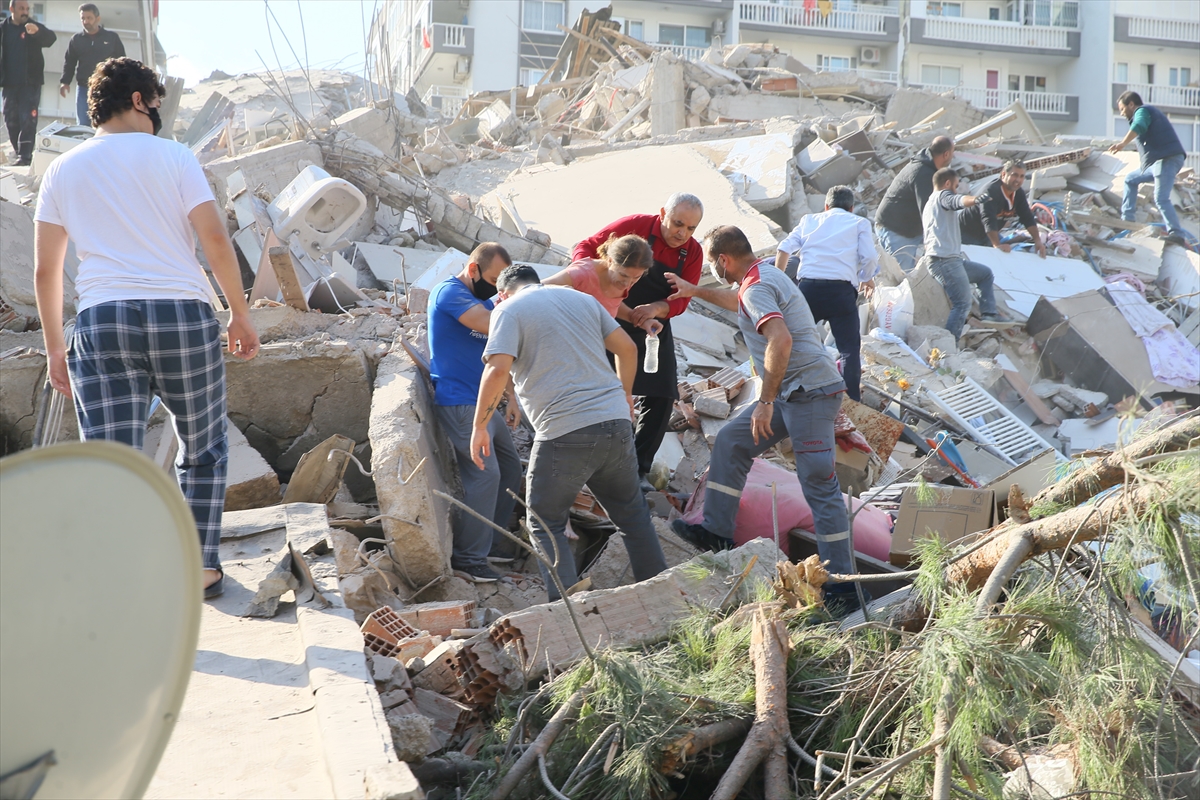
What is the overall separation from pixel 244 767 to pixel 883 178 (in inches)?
440

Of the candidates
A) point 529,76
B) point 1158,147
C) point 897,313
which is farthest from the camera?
point 529,76

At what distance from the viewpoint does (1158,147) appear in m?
10.6

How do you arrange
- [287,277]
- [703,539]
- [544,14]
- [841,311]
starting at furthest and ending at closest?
[544,14] < [841,311] < [287,277] < [703,539]

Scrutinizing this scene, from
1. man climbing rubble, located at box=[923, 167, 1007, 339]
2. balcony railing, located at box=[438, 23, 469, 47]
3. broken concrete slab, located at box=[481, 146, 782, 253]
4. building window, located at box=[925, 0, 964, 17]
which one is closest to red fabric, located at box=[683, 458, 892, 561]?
man climbing rubble, located at box=[923, 167, 1007, 339]

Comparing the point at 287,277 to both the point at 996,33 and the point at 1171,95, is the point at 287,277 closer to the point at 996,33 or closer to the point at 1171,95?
the point at 996,33

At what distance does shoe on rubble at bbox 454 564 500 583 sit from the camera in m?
4.66

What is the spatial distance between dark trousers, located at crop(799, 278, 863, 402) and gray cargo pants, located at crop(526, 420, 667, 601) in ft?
7.66

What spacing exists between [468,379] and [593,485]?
3.94 feet

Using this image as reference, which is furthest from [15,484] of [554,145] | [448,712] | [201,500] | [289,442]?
[554,145]

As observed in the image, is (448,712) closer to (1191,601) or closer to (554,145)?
(1191,601)

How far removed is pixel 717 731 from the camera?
2812 millimetres

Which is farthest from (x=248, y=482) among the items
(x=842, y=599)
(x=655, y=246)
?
(x=842, y=599)

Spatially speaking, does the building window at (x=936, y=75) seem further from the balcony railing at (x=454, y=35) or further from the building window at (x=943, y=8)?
the balcony railing at (x=454, y=35)

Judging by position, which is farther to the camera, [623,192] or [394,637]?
[623,192]
